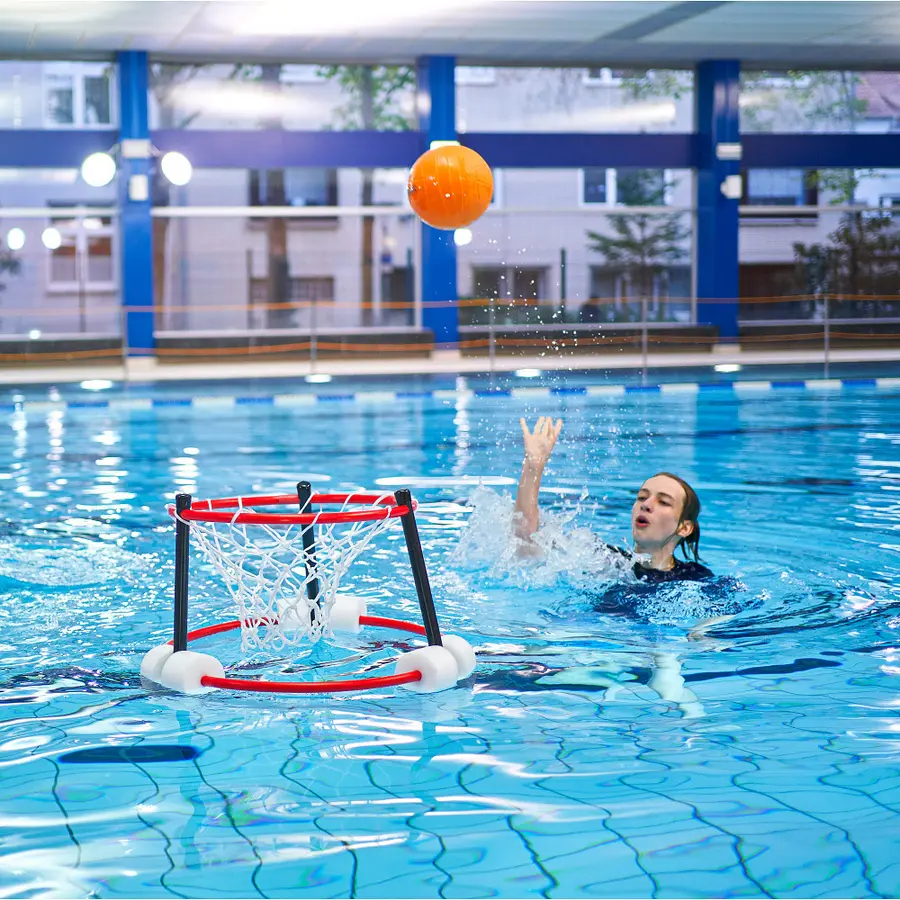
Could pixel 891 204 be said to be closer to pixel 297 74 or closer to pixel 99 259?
pixel 297 74

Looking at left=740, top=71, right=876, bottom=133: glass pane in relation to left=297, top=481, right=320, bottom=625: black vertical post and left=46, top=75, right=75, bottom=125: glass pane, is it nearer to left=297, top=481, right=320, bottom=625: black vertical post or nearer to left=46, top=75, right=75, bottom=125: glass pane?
left=46, top=75, right=75, bottom=125: glass pane

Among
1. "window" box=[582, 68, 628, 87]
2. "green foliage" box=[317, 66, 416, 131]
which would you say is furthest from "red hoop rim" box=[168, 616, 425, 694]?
"window" box=[582, 68, 628, 87]

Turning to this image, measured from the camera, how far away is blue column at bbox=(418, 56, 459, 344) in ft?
65.0

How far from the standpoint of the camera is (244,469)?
8953 mm

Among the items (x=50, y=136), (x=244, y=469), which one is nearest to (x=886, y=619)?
(x=244, y=469)

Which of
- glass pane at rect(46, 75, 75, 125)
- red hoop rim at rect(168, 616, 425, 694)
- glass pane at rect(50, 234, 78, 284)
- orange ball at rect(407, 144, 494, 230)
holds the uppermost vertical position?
→ glass pane at rect(46, 75, 75, 125)

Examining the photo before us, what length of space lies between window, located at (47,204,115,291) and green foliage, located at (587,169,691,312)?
26.3ft

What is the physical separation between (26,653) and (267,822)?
1.84 metres

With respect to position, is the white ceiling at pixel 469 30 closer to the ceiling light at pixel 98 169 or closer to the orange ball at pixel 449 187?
the ceiling light at pixel 98 169

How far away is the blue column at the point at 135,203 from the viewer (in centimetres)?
1869

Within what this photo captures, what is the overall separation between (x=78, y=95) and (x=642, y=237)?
9.42m

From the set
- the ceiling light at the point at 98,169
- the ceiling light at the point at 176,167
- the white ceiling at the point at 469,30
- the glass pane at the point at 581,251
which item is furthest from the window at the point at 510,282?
the ceiling light at the point at 98,169

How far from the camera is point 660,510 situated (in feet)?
15.5

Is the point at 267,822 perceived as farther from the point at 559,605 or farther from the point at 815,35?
the point at 815,35
